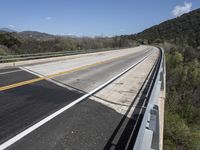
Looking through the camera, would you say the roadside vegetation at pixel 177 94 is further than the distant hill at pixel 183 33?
No

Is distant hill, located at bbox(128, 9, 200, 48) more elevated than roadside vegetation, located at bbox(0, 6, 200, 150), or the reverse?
distant hill, located at bbox(128, 9, 200, 48)

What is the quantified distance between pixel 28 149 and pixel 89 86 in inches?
251

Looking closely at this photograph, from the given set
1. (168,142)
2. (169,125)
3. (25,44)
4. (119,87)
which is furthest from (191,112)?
(25,44)

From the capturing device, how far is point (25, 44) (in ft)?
133

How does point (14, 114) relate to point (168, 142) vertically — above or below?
above

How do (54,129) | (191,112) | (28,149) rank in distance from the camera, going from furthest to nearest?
(191,112), (54,129), (28,149)

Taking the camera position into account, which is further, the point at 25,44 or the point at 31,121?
the point at 25,44

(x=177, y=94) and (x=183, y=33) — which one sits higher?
(x=183, y=33)

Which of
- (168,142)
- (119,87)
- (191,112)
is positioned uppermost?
(119,87)

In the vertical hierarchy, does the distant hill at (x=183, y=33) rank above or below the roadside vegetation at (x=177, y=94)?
above

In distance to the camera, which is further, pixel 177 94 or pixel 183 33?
pixel 183 33

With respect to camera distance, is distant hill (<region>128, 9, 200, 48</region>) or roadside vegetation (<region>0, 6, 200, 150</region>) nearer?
roadside vegetation (<region>0, 6, 200, 150</region>)

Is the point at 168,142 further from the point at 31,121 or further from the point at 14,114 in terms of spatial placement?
the point at 14,114

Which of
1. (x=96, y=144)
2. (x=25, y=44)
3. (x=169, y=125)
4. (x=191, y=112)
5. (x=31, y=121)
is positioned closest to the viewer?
(x=96, y=144)
